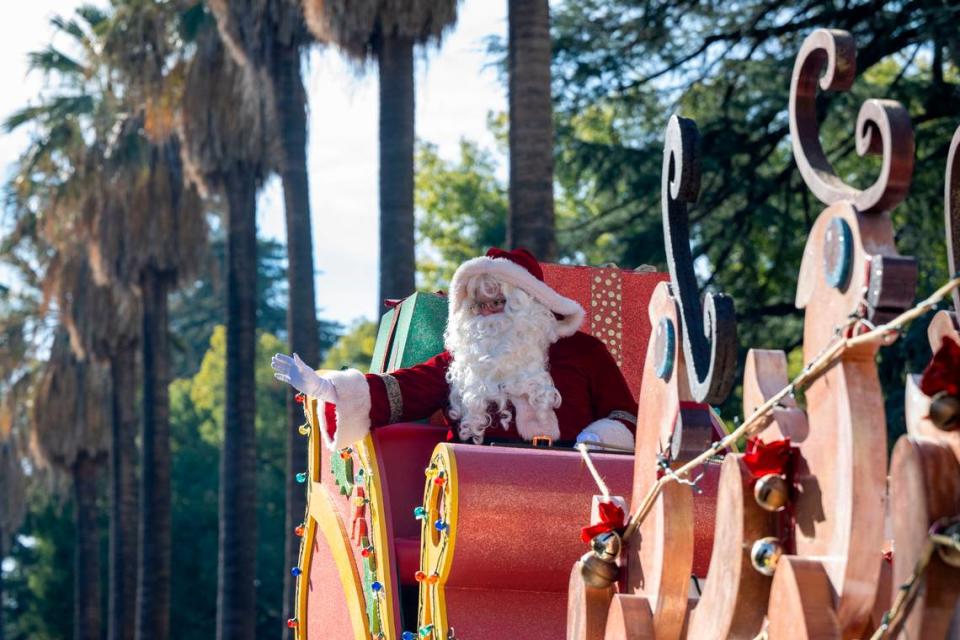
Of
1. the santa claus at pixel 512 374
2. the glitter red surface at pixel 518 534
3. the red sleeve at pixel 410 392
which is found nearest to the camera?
the glitter red surface at pixel 518 534

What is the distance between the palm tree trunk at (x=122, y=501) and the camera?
28438 millimetres

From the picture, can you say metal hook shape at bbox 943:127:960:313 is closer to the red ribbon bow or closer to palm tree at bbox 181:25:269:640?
the red ribbon bow

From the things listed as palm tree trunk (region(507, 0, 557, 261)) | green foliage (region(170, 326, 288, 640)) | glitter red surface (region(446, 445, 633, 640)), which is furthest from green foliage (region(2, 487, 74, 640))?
glitter red surface (region(446, 445, 633, 640))

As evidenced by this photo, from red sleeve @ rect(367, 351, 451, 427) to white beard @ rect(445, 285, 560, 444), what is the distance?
0.06 m

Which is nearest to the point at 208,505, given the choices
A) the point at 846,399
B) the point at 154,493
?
the point at 154,493

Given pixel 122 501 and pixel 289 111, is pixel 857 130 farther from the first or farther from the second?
pixel 122 501

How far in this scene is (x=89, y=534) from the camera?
3169cm

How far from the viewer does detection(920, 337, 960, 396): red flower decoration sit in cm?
271

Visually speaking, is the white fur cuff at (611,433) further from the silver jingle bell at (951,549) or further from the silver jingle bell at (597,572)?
the silver jingle bell at (951,549)

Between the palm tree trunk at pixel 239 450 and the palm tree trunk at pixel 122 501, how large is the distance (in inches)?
365

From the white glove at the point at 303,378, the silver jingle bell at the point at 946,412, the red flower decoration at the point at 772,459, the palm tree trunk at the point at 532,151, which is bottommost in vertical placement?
the red flower decoration at the point at 772,459

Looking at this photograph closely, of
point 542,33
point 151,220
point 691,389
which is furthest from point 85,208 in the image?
point 691,389

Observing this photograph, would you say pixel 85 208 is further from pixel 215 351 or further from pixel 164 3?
pixel 215 351

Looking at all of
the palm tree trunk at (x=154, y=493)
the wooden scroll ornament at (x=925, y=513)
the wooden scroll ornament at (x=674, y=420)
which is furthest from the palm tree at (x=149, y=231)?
the wooden scroll ornament at (x=925, y=513)
